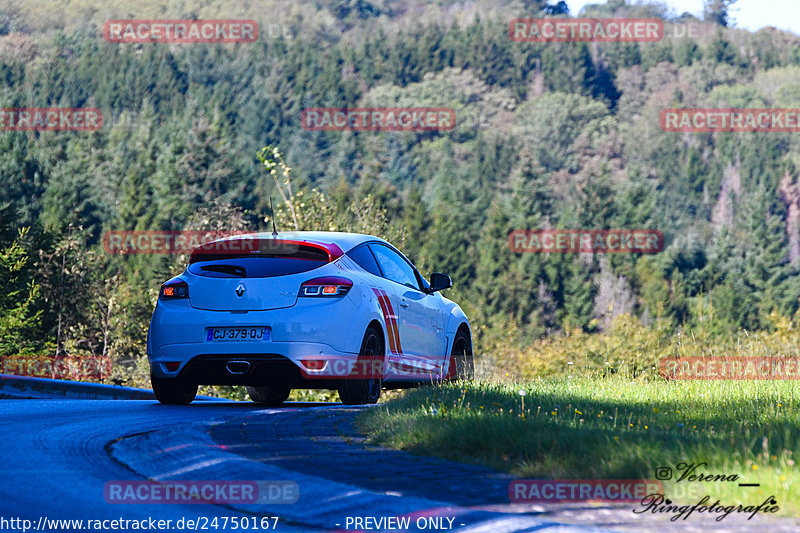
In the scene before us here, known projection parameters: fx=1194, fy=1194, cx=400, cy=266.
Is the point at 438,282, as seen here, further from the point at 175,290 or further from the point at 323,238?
the point at 175,290

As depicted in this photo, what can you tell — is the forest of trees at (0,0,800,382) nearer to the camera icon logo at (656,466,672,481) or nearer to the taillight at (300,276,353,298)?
the taillight at (300,276,353,298)

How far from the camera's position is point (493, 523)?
4.68 meters

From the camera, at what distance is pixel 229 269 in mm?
10516

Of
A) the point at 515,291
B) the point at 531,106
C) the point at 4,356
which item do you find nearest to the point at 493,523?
the point at 4,356

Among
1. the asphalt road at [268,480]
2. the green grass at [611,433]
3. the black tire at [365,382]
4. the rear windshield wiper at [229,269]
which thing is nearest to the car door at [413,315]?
the black tire at [365,382]

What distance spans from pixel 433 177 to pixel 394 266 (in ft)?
459

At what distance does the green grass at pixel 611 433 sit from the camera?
5453 millimetres

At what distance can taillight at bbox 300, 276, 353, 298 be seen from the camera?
10258mm

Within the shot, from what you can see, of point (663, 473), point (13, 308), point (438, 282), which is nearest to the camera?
point (663, 473)

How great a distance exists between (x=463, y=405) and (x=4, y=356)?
35012 mm

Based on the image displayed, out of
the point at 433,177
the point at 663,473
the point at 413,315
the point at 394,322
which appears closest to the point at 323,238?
the point at 394,322

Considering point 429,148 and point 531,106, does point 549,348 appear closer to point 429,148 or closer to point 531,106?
point 429,148

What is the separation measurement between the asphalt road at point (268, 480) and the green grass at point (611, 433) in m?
0.26

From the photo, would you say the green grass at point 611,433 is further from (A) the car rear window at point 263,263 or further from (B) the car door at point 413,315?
(A) the car rear window at point 263,263
